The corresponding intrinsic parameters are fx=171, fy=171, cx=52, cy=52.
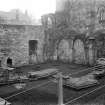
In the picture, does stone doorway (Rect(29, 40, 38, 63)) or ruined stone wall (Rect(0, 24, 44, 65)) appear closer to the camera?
ruined stone wall (Rect(0, 24, 44, 65))

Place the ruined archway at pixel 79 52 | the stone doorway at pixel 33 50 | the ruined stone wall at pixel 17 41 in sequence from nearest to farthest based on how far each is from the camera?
the ruined stone wall at pixel 17 41
the ruined archway at pixel 79 52
the stone doorway at pixel 33 50

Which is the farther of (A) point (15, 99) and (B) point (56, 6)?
(B) point (56, 6)

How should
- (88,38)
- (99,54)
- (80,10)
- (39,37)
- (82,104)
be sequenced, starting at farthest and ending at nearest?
(80,10)
(39,37)
(88,38)
(99,54)
(82,104)

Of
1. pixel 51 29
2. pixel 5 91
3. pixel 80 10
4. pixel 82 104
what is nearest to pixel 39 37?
pixel 51 29

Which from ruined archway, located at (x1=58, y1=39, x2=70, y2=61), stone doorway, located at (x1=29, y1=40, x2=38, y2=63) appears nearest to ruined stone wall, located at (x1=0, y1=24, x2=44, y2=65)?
stone doorway, located at (x1=29, y1=40, x2=38, y2=63)

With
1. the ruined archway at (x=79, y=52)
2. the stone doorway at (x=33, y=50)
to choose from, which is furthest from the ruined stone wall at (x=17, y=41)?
the ruined archway at (x=79, y=52)

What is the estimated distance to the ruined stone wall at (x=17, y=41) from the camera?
1697cm

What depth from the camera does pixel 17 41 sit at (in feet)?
58.5

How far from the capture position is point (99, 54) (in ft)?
51.2

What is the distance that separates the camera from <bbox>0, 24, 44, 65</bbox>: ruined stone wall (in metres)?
17.0

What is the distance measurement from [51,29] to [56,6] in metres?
6.02

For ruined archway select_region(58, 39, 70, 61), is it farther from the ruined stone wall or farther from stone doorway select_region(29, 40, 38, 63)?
stone doorway select_region(29, 40, 38, 63)

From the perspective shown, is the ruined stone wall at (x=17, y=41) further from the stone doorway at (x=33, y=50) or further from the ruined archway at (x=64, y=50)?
the ruined archway at (x=64, y=50)

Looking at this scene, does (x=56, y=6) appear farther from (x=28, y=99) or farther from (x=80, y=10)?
(x=28, y=99)
